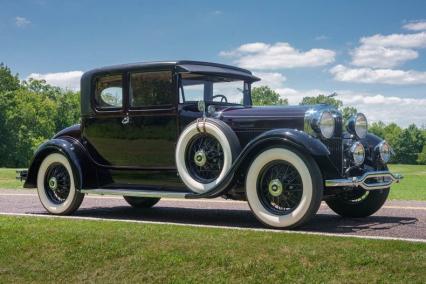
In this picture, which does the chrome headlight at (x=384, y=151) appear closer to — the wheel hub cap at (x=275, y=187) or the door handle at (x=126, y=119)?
the wheel hub cap at (x=275, y=187)

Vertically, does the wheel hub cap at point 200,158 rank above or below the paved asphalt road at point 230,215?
above

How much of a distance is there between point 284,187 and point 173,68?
2.31 m

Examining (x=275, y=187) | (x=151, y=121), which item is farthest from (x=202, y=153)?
(x=275, y=187)

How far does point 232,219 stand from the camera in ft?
23.7

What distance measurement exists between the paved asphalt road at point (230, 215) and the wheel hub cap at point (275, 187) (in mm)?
472

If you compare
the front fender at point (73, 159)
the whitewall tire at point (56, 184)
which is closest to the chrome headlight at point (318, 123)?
the front fender at point (73, 159)

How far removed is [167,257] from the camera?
4871 mm

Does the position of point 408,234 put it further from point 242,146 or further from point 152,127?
point 152,127

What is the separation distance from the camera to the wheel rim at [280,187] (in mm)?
6113

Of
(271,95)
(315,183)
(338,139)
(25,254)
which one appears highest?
(271,95)

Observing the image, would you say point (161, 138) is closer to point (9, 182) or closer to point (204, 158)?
point (204, 158)

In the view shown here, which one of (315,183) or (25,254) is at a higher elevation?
(315,183)

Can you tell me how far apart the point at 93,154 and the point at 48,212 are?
3.52 feet

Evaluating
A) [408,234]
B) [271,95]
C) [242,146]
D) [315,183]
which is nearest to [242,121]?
[242,146]
